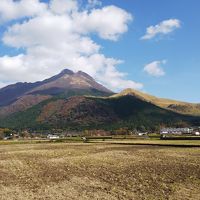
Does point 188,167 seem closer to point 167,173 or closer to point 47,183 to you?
point 167,173

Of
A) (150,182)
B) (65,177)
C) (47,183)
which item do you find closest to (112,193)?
(150,182)

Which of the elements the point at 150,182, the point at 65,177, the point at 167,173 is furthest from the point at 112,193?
the point at 167,173

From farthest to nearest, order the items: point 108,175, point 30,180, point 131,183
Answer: point 108,175
point 30,180
point 131,183

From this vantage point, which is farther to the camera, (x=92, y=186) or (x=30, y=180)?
(x=30, y=180)

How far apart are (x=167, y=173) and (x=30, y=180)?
13001mm

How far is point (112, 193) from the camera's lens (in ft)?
78.5

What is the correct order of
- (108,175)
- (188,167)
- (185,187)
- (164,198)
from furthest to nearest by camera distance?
(188,167)
(108,175)
(185,187)
(164,198)

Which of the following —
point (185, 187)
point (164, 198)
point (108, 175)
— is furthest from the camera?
point (108, 175)

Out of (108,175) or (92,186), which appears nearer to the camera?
(92,186)

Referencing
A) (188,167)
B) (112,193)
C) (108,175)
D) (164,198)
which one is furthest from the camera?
(188,167)

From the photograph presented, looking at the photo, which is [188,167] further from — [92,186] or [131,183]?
[92,186]

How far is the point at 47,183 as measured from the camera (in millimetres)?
28719

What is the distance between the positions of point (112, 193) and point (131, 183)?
4195 mm

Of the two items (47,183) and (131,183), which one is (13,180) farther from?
(131,183)
